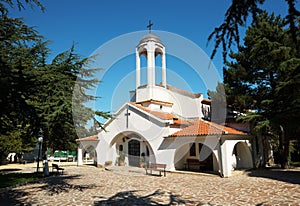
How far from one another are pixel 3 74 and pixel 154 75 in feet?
54.1

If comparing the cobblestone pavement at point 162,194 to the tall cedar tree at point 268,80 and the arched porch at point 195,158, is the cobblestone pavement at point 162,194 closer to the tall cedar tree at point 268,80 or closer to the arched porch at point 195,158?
the tall cedar tree at point 268,80

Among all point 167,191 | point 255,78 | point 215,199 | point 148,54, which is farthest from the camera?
point 148,54

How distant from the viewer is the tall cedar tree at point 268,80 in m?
15.6

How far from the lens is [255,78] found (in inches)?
730

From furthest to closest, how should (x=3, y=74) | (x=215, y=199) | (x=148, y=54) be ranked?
(x=148, y=54) < (x=215, y=199) < (x=3, y=74)

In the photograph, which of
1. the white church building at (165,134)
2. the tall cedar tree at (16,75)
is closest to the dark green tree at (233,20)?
the tall cedar tree at (16,75)

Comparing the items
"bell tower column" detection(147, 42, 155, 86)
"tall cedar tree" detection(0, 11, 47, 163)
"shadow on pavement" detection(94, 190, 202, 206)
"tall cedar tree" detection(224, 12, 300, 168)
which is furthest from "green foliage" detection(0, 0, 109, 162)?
"tall cedar tree" detection(224, 12, 300, 168)

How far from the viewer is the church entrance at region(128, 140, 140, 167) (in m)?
22.1

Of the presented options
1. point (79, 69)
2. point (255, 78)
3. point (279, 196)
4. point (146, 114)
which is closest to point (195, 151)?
point (146, 114)

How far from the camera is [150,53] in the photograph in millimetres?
22828

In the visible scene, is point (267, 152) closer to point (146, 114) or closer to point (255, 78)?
point (255, 78)

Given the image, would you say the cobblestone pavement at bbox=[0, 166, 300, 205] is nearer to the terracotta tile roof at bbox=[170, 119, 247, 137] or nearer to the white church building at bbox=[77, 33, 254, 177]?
the white church building at bbox=[77, 33, 254, 177]

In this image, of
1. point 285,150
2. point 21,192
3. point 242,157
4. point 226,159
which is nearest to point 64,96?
point 21,192

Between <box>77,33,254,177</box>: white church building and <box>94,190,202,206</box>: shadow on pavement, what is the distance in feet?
17.3
